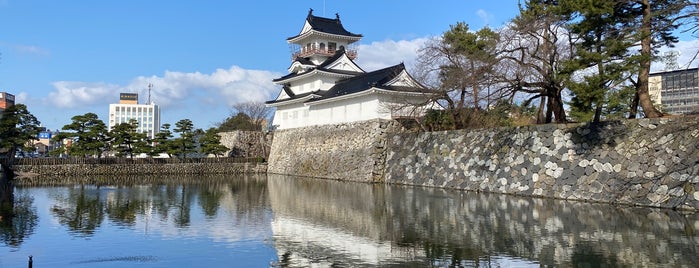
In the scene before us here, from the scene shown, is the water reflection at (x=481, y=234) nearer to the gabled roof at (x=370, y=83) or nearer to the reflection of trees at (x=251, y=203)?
the reflection of trees at (x=251, y=203)

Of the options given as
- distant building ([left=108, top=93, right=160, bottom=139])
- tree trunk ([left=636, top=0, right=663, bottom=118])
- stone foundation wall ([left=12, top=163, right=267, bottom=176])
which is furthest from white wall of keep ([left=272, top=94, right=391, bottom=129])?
distant building ([left=108, top=93, right=160, bottom=139])

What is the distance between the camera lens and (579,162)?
45.2 feet

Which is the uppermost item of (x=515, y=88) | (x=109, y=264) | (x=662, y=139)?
(x=515, y=88)

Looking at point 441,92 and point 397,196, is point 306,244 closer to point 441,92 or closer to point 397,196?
point 397,196

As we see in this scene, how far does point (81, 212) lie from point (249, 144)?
73.6 ft

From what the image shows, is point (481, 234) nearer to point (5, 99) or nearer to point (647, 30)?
point (647, 30)

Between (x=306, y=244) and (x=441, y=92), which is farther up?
(x=441, y=92)

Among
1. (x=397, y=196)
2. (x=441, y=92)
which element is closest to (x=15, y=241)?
(x=397, y=196)

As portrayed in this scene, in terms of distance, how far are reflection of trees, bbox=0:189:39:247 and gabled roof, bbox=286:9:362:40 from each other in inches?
805

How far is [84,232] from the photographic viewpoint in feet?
29.9

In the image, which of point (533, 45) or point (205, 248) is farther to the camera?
point (533, 45)

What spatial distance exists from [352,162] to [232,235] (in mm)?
15250

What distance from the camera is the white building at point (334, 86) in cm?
2358

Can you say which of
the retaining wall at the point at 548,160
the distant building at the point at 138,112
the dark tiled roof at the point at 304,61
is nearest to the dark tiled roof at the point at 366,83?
the retaining wall at the point at 548,160
